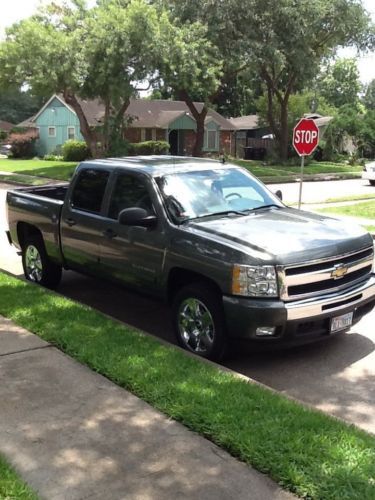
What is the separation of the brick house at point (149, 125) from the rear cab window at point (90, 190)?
1564 inches

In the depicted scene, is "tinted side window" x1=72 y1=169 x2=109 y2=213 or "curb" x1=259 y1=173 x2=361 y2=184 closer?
"tinted side window" x1=72 y1=169 x2=109 y2=213

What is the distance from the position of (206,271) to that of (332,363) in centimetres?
143

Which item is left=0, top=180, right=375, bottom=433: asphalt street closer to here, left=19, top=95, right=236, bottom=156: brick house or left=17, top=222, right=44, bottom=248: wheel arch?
left=17, top=222, right=44, bottom=248: wheel arch

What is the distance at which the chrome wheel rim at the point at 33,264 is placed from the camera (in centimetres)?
792

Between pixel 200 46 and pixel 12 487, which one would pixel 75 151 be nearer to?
pixel 200 46

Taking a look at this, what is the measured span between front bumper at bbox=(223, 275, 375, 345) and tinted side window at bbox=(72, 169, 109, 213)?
2386 millimetres

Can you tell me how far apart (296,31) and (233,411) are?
1240 inches

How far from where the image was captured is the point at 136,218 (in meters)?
5.67

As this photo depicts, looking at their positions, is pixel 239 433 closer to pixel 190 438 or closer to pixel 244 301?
pixel 190 438

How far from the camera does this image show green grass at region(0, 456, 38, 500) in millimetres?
2990

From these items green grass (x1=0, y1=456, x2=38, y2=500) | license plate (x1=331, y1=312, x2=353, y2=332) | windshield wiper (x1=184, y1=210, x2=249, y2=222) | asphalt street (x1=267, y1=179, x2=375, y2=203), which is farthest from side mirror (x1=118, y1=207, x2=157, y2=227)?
asphalt street (x1=267, y1=179, x2=375, y2=203)

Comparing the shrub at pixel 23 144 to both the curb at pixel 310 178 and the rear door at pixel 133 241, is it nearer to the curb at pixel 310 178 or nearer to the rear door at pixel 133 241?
the curb at pixel 310 178

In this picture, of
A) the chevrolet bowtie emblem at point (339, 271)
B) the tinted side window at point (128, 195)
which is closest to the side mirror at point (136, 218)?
the tinted side window at point (128, 195)

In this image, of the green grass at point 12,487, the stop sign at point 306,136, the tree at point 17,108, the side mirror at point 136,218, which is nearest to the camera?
the green grass at point 12,487
